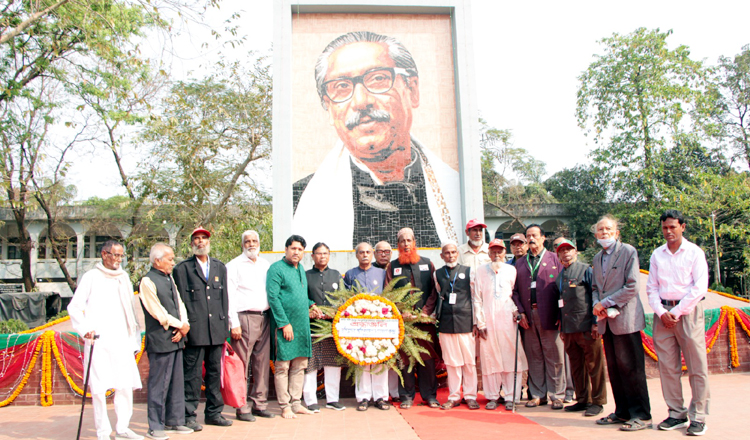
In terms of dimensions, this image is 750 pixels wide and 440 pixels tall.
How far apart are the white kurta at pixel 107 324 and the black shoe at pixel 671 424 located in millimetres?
4315

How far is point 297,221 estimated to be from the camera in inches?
383

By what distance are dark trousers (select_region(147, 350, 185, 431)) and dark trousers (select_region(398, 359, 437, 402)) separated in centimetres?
212

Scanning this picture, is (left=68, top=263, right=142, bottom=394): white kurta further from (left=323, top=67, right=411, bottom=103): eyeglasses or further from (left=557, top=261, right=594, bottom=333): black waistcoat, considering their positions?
(left=323, top=67, right=411, bottom=103): eyeglasses

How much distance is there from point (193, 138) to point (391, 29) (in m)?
7.75

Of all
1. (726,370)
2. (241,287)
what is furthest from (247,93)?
(726,370)

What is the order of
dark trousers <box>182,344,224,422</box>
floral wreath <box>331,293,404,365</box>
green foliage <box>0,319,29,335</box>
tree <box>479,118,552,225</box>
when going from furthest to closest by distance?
tree <box>479,118,552,225</box> < green foliage <box>0,319,29,335</box> < floral wreath <box>331,293,404,365</box> < dark trousers <box>182,344,224,422</box>

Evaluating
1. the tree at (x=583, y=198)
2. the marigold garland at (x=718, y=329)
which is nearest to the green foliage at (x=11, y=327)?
the marigold garland at (x=718, y=329)

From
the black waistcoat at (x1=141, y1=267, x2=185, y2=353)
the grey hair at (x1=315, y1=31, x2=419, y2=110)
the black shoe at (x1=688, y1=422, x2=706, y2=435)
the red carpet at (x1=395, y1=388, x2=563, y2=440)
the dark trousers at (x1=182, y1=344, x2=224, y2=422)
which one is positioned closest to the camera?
the black shoe at (x1=688, y1=422, x2=706, y2=435)

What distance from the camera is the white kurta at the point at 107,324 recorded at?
4246 mm

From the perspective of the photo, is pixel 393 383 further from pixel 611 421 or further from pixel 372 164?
pixel 372 164

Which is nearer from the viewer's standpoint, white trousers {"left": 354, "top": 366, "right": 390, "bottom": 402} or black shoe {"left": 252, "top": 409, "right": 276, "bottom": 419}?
black shoe {"left": 252, "top": 409, "right": 276, "bottom": 419}

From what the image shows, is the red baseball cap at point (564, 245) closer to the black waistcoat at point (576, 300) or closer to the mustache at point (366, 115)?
the black waistcoat at point (576, 300)

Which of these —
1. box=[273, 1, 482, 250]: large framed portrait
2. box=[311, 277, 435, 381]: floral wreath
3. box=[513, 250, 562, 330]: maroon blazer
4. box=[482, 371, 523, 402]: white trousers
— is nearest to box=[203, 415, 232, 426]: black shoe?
box=[311, 277, 435, 381]: floral wreath

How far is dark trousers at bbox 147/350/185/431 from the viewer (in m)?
4.39
